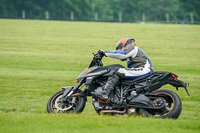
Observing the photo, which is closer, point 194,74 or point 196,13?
point 194,74

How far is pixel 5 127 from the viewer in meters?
7.43

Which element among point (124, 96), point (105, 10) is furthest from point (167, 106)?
point (105, 10)

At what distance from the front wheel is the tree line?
239ft

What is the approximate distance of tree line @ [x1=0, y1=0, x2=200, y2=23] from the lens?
8756 cm

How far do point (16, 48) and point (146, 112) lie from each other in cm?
2062

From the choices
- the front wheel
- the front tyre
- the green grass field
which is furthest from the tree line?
the front wheel

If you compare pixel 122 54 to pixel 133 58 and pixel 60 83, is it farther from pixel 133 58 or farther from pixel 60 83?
pixel 60 83

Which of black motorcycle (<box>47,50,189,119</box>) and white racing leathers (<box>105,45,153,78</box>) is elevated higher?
white racing leathers (<box>105,45,153,78</box>)

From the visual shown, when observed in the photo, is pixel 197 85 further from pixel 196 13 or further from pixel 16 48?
pixel 196 13

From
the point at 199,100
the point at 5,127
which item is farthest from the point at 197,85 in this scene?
the point at 5,127

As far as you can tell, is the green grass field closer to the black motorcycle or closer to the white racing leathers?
the black motorcycle

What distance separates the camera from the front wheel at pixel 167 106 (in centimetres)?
838

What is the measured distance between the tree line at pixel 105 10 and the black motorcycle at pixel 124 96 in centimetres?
7243

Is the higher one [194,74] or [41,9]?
[41,9]
